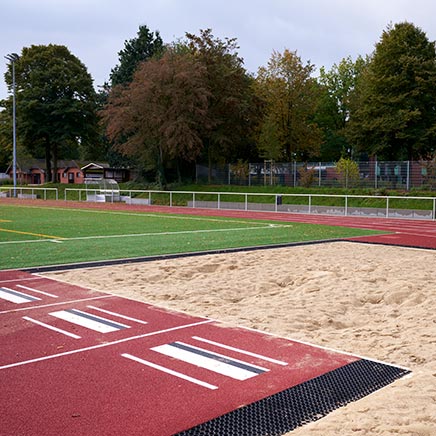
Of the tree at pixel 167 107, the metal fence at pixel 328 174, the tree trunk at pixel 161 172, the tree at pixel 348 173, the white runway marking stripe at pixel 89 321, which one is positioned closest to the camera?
the white runway marking stripe at pixel 89 321

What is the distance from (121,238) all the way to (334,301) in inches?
355

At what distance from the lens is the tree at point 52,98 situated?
60.9 metres

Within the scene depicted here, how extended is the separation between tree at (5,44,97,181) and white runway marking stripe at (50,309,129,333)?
188ft

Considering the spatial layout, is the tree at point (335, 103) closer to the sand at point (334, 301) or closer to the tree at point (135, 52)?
the tree at point (135, 52)

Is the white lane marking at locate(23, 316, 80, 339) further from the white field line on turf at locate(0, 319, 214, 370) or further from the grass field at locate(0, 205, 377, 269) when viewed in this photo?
the grass field at locate(0, 205, 377, 269)

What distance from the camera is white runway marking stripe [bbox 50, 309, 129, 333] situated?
613 cm

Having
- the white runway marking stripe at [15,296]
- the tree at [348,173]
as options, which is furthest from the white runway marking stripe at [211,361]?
the tree at [348,173]

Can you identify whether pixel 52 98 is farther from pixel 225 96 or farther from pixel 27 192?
pixel 225 96

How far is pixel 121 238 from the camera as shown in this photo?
15.4 m

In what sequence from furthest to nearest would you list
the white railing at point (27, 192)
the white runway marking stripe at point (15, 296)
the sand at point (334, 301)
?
the white railing at point (27, 192) → the white runway marking stripe at point (15, 296) → the sand at point (334, 301)

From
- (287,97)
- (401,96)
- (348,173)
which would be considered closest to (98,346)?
(348,173)

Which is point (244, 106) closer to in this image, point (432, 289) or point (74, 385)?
point (432, 289)

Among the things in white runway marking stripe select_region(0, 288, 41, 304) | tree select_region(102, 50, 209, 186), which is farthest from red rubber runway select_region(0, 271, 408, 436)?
tree select_region(102, 50, 209, 186)

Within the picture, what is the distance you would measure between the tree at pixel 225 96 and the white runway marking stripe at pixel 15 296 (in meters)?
34.5
